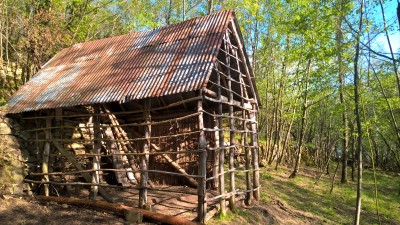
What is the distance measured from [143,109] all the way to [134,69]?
53.1 inches

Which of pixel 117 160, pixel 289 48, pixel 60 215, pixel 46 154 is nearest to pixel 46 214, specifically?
pixel 60 215

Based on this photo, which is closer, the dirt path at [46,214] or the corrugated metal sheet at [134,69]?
the dirt path at [46,214]

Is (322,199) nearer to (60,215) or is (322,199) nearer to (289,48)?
(289,48)

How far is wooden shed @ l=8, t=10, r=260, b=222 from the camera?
7734 millimetres

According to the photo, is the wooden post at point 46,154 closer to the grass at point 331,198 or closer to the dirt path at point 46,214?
the dirt path at point 46,214

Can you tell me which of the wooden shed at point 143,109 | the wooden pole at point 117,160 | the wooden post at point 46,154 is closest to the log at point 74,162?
the wooden shed at point 143,109

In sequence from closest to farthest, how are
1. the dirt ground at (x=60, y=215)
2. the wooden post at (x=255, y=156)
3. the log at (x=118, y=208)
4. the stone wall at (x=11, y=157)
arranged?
the log at (x=118, y=208), the dirt ground at (x=60, y=215), the stone wall at (x=11, y=157), the wooden post at (x=255, y=156)

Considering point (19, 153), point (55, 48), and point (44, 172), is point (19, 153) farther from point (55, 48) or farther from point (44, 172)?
point (55, 48)

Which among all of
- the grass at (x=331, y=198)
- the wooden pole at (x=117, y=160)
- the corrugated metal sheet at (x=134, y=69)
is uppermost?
the corrugated metal sheet at (x=134, y=69)

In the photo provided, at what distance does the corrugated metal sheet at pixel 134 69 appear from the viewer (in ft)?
25.3

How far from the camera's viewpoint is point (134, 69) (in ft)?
29.1

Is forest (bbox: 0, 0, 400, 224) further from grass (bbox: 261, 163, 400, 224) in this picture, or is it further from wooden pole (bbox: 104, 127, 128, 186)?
wooden pole (bbox: 104, 127, 128, 186)

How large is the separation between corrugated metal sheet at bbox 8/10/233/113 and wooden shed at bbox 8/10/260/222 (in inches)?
1.4

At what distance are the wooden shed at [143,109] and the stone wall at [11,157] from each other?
0.29 meters
